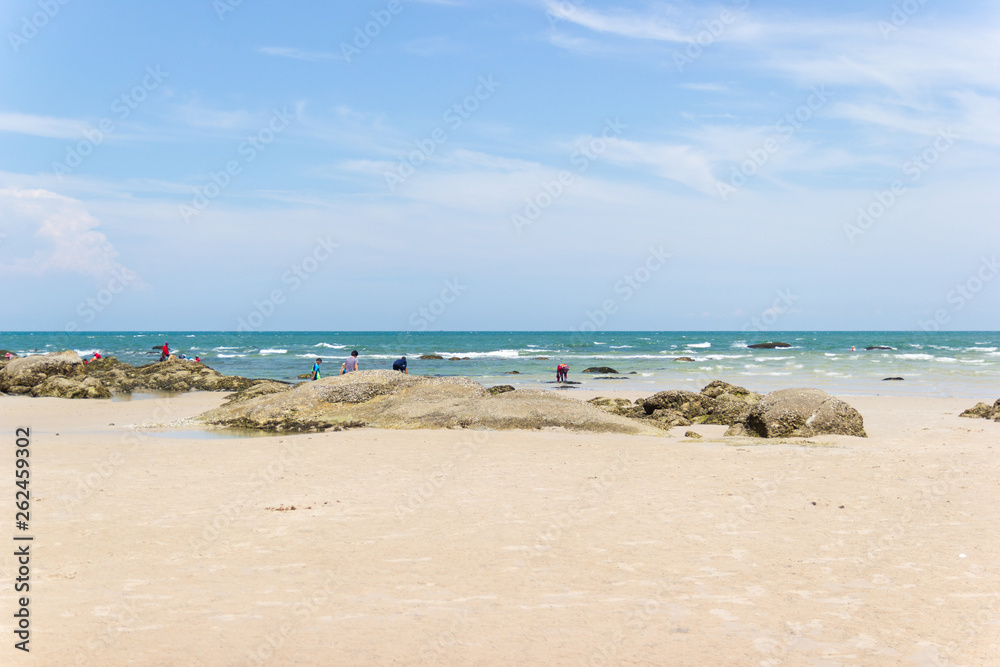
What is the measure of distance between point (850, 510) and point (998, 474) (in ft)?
13.0

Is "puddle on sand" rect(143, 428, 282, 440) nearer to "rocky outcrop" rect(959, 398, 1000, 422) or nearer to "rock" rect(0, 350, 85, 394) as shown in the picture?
"rock" rect(0, 350, 85, 394)

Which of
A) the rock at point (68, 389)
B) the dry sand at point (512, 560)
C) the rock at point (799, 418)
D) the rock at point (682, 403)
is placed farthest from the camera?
the rock at point (68, 389)

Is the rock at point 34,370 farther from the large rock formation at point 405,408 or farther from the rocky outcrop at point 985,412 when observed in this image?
the rocky outcrop at point 985,412

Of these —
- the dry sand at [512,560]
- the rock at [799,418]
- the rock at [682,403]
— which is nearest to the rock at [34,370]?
the dry sand at [512,560]

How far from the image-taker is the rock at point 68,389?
90.0 feet

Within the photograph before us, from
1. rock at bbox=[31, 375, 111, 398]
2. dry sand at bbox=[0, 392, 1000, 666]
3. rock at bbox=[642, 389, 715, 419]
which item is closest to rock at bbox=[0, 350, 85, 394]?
rock at bbox=[31, 375, 111, 398]

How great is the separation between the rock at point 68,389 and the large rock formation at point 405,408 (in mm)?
10906

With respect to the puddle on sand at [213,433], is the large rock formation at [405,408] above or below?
above

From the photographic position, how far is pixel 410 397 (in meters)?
18.9

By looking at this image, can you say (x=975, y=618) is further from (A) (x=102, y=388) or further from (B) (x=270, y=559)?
(A) (x=102, y=388)

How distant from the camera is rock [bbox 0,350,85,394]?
29.6 meters

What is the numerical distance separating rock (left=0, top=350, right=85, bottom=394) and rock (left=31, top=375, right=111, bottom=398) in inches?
51.0

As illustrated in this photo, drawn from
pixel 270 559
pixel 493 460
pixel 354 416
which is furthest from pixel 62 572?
pixel 354 416

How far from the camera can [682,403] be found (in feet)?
67.2
